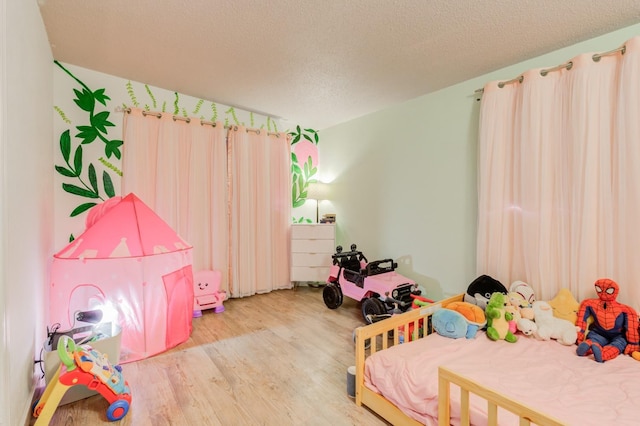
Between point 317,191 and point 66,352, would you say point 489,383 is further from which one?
point 317,191

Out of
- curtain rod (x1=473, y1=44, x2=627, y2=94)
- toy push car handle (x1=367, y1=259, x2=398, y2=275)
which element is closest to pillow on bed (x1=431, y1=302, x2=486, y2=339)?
toy push car handle (x1=367, y1=259, x2=398, y2=275)

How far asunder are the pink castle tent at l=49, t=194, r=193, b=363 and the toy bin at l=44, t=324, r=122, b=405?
0.20 meters

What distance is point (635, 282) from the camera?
1.90m

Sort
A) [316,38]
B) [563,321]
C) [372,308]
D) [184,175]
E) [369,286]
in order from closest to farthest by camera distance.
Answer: [563,321] → [316,38] → [372,308] → [369,286] → [184,175]

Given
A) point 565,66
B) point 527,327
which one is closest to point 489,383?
point 527,327

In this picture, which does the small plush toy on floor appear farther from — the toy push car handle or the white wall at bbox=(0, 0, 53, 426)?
the toy push car handle

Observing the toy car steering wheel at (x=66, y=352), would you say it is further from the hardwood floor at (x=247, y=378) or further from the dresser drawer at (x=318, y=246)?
the dresser drawer at (x=318, y=246)

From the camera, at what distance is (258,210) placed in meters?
3.93

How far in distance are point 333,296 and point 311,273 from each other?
0.76 metres

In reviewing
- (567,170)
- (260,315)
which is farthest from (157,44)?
(567,170)

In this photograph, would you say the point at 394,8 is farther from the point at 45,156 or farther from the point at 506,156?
the point at 45,156

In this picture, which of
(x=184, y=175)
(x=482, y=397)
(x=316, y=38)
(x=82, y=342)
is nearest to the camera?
(x=482, y=397)

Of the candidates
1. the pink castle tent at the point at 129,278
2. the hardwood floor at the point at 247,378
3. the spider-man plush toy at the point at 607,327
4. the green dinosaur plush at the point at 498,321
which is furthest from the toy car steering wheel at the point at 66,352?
the spider-man plush toy at the point at 607,327

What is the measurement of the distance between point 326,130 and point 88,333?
3.84 meters
